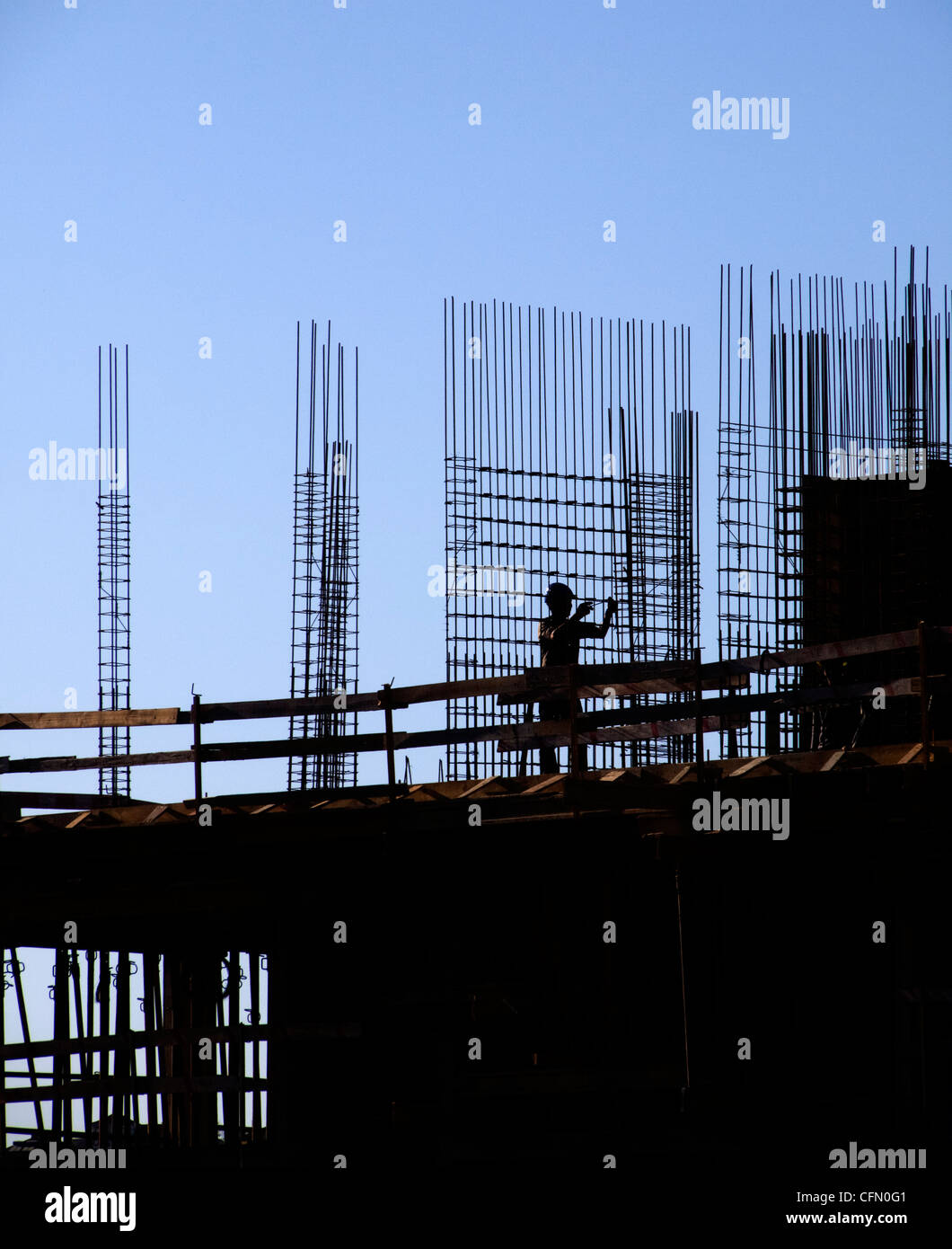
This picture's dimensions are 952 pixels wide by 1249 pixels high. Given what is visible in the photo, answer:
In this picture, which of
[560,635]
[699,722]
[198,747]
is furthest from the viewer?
[560,635]

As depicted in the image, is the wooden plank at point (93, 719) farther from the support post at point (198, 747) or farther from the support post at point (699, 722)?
the support post at point (699, 722)

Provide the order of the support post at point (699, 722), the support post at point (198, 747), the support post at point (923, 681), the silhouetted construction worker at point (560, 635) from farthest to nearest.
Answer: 1. the silhouetted construction worker at point (560, 635)
2. the support post at point (198, 747)
3. the support post at point (699, 722)
4. the support post at point (923, 681)

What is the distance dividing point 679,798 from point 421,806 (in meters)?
2.42

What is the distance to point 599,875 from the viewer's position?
61.7 feet

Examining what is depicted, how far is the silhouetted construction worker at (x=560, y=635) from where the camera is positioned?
22.5m

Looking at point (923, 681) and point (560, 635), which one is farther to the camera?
point (560, 635)

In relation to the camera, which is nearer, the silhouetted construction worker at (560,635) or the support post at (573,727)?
the support post at (573,727)

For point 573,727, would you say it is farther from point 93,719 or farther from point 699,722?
point 93,719

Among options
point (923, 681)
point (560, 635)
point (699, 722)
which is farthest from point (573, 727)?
point (560, 635)

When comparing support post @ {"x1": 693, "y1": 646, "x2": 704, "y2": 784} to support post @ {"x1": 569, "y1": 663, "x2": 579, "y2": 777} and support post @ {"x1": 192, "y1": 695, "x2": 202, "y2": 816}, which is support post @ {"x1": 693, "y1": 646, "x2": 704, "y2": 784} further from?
support post @ {"x1": 192, "y1": 695, "x2": 202, "y2": 816}

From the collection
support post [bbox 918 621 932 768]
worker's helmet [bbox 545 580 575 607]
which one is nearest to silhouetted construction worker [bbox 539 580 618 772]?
worker's helmet [bbox 545 580 575 607]

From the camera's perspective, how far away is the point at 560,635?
2255cm

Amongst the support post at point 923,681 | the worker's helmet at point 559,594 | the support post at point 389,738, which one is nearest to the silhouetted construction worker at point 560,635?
the worker's helmet at point 559,594

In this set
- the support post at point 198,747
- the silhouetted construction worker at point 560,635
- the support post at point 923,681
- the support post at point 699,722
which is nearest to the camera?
the support post at point 923,681
